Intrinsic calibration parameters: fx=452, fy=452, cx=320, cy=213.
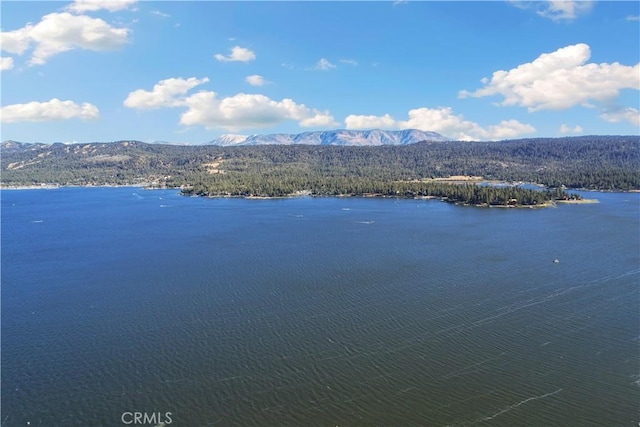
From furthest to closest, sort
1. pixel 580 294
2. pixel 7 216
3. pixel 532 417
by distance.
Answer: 1. pixel 7 216
2. pixel 580 294
3. pixel 532 417

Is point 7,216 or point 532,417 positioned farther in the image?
point 7,216

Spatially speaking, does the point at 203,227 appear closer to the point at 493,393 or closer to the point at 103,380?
the point at 103,380

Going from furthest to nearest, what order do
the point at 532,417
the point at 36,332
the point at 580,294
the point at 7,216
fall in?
the point at 7,216 < the point at 580,294 < the point at 36,332 < the point at 532,417

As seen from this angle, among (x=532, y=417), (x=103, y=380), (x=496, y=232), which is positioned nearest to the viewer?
(x=532, y=417)

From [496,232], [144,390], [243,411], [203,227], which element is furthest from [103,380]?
[496,232]

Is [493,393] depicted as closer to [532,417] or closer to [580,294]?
[532,417]

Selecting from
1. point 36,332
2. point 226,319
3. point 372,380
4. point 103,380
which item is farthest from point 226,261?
point 372,380
